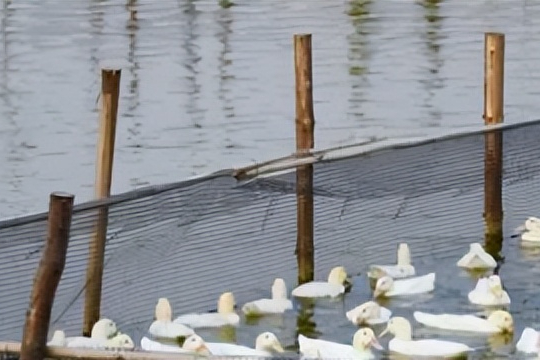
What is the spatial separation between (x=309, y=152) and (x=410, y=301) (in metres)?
1.33

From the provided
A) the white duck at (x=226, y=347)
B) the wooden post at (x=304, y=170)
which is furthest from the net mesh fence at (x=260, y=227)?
the white duck at (x=226, y=347)

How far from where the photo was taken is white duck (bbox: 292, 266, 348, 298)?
11719 mm

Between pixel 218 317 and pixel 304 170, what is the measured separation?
1352mm

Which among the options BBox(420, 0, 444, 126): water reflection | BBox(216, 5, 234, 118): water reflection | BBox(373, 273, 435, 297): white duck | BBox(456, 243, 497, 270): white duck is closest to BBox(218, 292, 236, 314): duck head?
BBox(373, 273, 435, 297): white duck

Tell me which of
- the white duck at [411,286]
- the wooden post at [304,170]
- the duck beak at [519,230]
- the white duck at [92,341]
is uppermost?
the wooden post at [304,170]

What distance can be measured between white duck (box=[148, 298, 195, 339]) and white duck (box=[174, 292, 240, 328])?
0.61ft

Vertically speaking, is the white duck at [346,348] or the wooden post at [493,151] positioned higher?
the wooden post at [493,151]

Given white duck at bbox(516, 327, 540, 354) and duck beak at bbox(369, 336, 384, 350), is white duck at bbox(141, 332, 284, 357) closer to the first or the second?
duck beak at bbox(369, 336, 384, 350)

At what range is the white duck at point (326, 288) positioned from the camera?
11.7 m

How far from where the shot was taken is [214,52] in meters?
29.1

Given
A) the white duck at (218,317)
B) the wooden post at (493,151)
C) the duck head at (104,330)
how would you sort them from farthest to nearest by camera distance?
1. the wooden post at (493,151)
2. the white duck at (218,317)
3. the duck head at (104,330)

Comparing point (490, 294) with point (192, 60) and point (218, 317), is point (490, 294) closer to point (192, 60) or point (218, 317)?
point (218, 317)

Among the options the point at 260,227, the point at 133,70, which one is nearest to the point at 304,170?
the point at 260,227

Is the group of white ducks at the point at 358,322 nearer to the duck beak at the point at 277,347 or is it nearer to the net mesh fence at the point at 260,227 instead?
the duck beak at the point at 277,347
